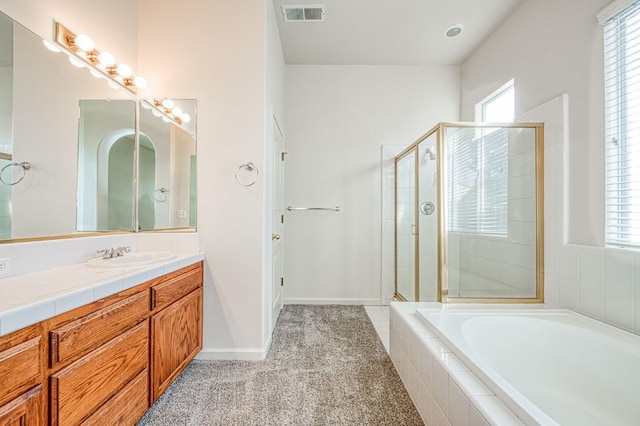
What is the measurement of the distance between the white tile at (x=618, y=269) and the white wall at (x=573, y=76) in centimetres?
14

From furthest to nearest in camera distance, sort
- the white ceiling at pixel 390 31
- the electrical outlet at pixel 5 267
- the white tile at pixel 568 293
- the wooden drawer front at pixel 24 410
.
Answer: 1. the white ceiling at pixel 390 31
2. the white tile at pixel 568 293
3. the electrical outlet at pixel 5 267
4. the wooden drawer front at pixel 24 410

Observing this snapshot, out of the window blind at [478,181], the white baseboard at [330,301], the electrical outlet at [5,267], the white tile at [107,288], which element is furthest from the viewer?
the white baseboard at [330,301]

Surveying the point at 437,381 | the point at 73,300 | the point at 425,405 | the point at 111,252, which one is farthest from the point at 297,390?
the point at 111,252

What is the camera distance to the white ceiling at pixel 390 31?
2.35 m

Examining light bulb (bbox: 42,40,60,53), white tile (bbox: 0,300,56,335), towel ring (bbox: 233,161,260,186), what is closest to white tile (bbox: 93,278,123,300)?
white tile (bbox: 0,300,56,335)

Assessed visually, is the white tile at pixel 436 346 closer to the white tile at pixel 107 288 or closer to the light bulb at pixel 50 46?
the white tile at pixel 107 288

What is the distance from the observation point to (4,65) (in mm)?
1187

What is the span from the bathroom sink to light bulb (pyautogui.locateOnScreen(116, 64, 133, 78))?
118 cm

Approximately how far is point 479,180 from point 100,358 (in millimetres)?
2632

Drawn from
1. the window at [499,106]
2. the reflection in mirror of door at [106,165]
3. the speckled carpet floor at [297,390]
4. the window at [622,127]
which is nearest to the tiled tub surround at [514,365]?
the speckled carpet floor at [297,390]

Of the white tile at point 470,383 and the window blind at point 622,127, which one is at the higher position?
the window blind at point 622,127

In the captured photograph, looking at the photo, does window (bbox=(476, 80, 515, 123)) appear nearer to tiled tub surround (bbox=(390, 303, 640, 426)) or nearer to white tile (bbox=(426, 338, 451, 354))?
tiled tub surround (bbox=(390, 303, 640, 426))

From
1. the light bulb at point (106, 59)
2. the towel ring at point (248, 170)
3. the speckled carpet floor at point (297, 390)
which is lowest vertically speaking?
the speckled carpet floor at point (297, 390)

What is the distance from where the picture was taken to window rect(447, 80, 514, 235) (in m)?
2.19
